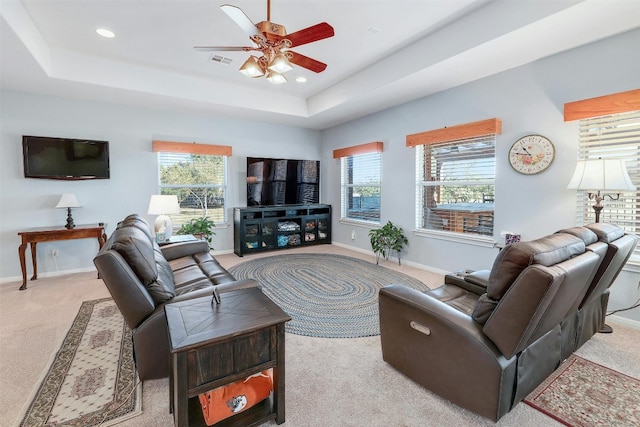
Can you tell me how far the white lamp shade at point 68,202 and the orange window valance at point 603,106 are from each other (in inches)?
230

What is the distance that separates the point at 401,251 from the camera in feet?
15.8

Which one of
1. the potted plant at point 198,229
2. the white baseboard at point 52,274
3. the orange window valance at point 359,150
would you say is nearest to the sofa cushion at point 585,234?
the orange window valance at point 359,150

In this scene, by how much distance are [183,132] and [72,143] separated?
1.51 meters

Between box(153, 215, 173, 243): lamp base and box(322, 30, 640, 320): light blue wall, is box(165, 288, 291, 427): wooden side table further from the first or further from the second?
box(322, 30, 640, 320): light blue wall

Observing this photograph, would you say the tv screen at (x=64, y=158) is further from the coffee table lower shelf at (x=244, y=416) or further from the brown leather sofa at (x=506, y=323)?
the brown leather sofa at (x=506, y=323)

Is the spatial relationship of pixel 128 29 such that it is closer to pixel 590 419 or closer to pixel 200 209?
pixel 200 209

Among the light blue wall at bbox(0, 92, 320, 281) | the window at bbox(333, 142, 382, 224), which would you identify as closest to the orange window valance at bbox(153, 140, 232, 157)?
the light blue wall at bbox(0, 92, 320, 281)

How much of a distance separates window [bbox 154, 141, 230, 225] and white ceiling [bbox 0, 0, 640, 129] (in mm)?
758

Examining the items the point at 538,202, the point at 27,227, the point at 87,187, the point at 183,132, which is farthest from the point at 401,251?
the point at 27,227

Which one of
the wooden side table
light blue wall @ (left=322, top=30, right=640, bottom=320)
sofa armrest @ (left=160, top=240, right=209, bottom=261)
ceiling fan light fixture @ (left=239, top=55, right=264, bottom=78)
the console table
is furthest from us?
the console table

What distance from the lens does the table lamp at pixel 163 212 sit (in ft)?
12.3

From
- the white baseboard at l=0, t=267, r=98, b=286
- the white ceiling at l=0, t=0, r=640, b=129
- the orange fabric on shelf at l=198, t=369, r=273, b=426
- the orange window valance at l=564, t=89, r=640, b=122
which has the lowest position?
the white baseboard at l=0, t=267, r=98, b=286

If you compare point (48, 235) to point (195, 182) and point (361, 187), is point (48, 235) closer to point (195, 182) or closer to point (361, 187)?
point (195, 182)

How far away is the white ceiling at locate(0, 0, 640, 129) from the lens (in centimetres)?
255
